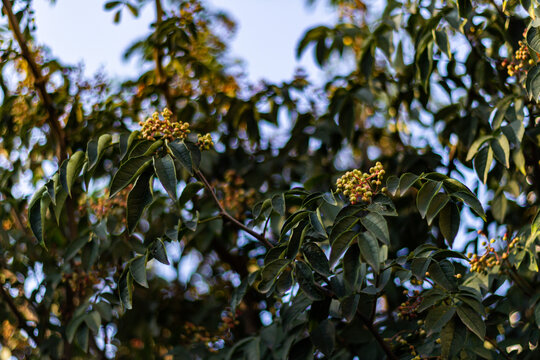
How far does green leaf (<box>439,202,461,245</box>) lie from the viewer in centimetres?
156

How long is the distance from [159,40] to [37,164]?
75cm

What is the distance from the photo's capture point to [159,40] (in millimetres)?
2574

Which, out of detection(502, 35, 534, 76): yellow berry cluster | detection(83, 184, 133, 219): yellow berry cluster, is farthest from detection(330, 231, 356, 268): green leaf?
detection(83, 184, 133, 219): yellow berry cluster

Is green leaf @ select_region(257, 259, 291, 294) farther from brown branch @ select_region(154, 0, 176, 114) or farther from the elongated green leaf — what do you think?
brown branch @ select_region(154, 0, 176, 114)

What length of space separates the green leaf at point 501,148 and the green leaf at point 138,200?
3.33 ft

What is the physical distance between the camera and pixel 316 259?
4.79 ft

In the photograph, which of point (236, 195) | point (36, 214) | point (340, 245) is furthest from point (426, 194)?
point (236, 195)

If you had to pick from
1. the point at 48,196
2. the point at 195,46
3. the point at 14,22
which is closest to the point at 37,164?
the point at 14,22

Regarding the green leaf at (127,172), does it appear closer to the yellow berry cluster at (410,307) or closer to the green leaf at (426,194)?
the green leaf at (426,194)

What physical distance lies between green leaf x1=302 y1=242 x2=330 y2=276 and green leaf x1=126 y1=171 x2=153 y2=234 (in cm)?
37

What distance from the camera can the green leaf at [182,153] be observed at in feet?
4.80

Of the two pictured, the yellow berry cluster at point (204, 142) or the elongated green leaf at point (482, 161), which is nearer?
the yellow berry cluster at point (204, 142)

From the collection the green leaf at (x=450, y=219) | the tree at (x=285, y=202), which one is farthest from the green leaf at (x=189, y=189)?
the green leaf at (x=450, y=219)

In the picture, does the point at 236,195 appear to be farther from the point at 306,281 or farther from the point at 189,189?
the point at 306,281
